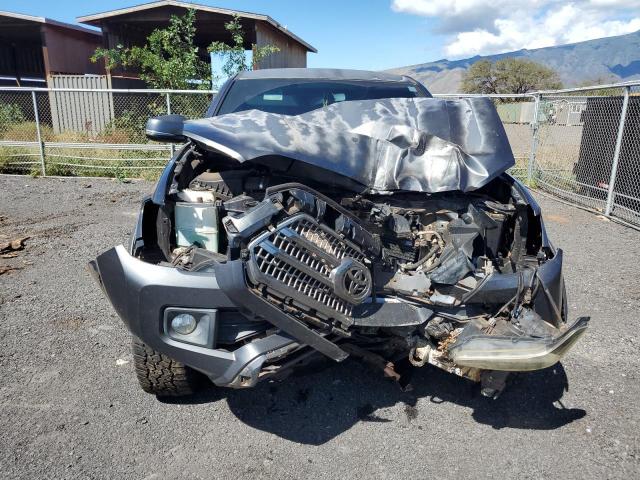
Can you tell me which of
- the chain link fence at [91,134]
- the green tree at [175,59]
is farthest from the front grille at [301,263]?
the green tree at [175,59]

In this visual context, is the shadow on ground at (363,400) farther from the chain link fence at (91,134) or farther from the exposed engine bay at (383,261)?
the chain link fence at (91,134)

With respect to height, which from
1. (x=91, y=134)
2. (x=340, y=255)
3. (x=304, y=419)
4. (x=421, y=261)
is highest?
(x=340, y=255)

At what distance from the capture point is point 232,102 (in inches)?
169

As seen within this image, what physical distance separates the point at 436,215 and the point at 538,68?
5140 cm

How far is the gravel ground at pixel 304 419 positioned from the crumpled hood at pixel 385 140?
127 centimetres

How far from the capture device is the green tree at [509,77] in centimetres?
A: 4650

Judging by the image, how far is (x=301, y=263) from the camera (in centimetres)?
226

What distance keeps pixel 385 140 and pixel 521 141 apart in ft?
36.4

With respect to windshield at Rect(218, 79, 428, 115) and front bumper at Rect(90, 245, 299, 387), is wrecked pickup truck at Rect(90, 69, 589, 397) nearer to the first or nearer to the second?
front bumper at Rect(90, 245, 299, 387)

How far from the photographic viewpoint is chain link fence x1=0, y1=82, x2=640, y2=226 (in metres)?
7.87

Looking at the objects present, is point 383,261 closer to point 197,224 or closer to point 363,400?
point 363,400

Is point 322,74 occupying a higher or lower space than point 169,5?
lower

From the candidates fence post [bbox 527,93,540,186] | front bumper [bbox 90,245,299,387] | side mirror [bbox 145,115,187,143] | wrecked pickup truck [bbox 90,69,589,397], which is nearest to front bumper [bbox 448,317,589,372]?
wrecked pickup truck [bbox 90,69,589,397]

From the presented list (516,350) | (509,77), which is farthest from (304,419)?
(509,77)
